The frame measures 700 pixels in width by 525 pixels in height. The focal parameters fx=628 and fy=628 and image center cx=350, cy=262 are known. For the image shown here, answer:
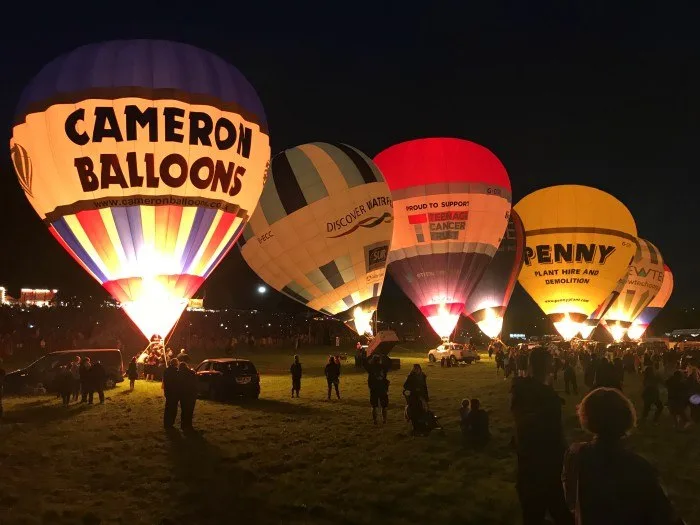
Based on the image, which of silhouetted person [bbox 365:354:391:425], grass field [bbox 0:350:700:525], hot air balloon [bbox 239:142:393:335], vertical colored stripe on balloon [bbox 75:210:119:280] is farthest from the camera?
hot air balloon [bbox 239:142:393:335]

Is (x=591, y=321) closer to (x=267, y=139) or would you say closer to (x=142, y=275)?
(x=267, y=139)

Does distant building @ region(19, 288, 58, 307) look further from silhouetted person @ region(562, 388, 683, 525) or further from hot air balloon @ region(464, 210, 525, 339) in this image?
silhouetted person @ region(562, 388, 683, 525)

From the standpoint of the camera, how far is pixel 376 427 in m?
12.3

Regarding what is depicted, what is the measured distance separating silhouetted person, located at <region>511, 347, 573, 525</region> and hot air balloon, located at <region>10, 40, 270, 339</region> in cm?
1449

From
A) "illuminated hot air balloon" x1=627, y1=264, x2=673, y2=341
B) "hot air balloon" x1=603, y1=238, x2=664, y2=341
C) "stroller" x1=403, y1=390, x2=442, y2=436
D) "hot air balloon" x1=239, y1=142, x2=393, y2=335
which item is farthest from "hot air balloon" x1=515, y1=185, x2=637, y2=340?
"stroller" x1=403, y1=390, x2=442, y2=436

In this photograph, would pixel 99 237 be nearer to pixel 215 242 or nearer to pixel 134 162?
pixel 134 162

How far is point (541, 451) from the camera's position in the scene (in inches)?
197

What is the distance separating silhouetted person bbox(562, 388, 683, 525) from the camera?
302 cm

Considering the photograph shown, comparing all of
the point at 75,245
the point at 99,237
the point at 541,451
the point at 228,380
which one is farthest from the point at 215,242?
the point at 541,451

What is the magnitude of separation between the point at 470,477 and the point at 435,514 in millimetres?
1753

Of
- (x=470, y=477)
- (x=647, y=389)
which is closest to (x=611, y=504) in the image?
(x=470, y=477)

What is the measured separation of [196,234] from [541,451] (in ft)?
49.3

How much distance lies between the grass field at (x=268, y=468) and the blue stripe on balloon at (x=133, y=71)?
9.02 metres

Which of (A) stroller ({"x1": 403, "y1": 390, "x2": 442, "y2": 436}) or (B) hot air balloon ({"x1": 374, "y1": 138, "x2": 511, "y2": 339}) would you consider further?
(B) hot air balloon ({"x1": 374, "y1": 138, "x2": 511, "y2": 339})
